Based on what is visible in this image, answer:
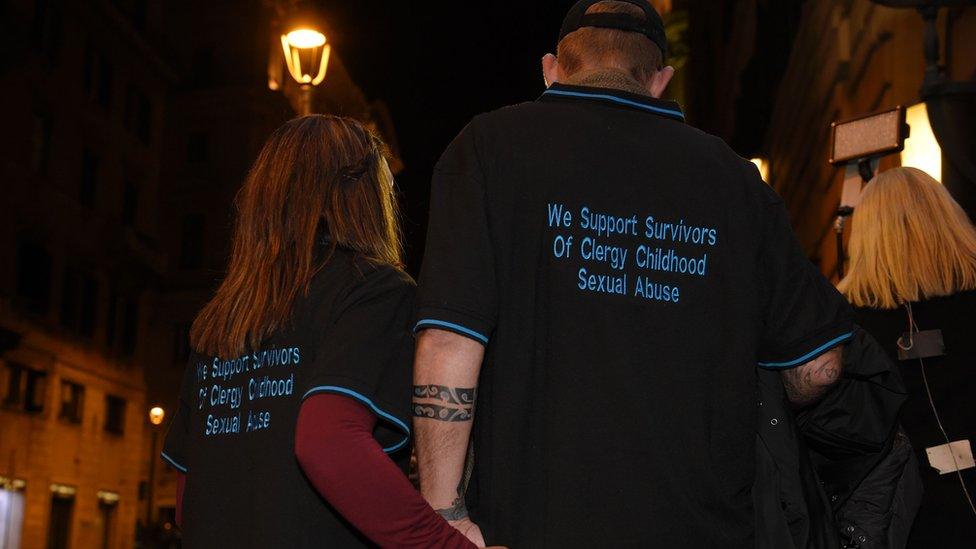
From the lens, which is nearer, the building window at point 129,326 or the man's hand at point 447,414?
the man's hand at point 447,414

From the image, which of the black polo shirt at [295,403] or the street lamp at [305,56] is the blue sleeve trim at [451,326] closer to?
the black polo shirt at [295,403]

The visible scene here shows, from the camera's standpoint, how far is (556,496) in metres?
2.78

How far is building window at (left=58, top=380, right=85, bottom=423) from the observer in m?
34.3

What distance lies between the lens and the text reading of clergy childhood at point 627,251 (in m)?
2.94

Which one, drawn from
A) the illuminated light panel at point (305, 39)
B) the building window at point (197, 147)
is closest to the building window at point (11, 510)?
the illuminated light panel at point (305, 39)

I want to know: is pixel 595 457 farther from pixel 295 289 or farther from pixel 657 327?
pixel 295 289

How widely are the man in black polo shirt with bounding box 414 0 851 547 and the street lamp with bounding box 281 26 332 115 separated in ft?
37.4

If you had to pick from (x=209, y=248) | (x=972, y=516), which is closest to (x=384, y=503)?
(x=972, y=516)

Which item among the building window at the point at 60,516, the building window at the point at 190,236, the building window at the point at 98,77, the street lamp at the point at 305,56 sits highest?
the building window at the point at 98,77

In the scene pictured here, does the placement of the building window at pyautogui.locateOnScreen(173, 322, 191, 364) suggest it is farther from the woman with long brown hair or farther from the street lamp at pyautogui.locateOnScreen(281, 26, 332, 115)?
the woman with long brown hair

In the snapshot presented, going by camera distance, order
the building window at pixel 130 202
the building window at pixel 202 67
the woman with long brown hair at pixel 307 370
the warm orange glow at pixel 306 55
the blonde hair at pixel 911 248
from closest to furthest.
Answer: the woman with long brown hair at pixel 307 370
the blonde hair at pixel 911 248
the warm orange glow at pixel 306 55
the building window at pixel 130 202
the building window at pixel 202 67

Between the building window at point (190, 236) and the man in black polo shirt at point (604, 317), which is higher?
the building window at point (190, 236)

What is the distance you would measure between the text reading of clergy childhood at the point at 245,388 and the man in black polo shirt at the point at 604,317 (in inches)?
16.8

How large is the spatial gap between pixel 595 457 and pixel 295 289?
877 millimetres
